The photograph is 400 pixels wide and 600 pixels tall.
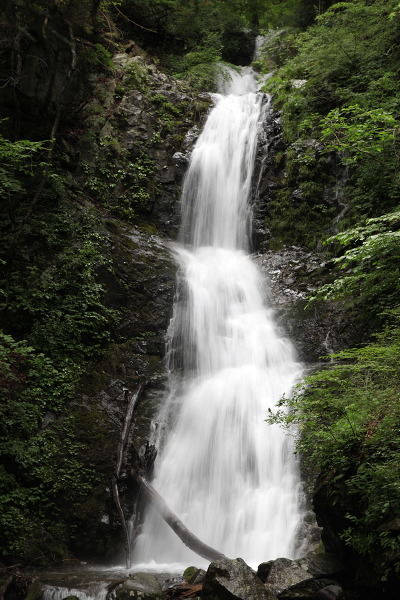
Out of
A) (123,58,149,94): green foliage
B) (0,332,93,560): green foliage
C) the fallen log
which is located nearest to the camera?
the fallen log

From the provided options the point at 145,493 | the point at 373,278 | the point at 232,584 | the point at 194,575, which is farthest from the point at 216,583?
the point at 373,278

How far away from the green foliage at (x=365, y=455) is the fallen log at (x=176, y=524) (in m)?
1.78

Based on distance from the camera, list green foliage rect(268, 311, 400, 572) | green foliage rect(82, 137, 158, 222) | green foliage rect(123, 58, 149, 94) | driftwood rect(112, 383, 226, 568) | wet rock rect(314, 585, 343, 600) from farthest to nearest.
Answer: green foliage rect(123, 58, 149, 94) < green foliage rect(82, 137, 158, 222) < driftwood rect(112, 383, 226, 568) < wet rock rect(314, 585, 343, 600) < green foliage rect(268, 311, 400, 572)

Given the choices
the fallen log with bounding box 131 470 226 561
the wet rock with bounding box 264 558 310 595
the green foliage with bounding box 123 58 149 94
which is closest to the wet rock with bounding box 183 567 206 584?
the fallen log with bounding box 131 470 226 561

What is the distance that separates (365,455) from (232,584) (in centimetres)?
175

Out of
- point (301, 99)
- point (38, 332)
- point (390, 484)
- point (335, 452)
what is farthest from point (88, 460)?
point (301, 99)

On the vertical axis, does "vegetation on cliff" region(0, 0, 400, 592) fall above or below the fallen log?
above

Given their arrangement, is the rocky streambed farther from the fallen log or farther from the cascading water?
the cascading water

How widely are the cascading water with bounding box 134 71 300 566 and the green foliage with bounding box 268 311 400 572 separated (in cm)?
207

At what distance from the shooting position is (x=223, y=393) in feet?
27.8

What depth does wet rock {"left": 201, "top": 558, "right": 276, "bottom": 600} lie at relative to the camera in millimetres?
4176

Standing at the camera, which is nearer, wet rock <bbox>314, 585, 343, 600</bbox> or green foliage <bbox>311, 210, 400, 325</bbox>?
wet rock <bbox>314, 585, 343, 600</bbox>

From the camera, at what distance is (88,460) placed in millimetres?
7102

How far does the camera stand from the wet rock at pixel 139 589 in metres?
4.79
